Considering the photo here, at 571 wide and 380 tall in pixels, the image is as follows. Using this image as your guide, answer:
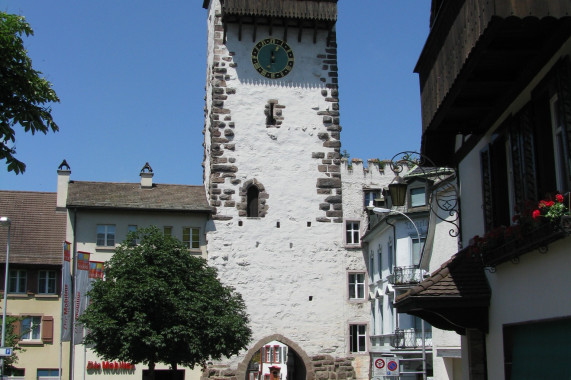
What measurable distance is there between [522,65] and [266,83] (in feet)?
76.3

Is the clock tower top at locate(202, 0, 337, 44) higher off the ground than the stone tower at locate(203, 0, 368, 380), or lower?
higher

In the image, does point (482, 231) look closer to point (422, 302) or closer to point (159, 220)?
point (422, 302)

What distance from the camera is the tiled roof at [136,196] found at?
32656 millimetres

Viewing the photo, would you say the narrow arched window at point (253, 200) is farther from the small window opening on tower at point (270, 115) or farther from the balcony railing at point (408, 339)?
the balcony railing at point (408, 339)

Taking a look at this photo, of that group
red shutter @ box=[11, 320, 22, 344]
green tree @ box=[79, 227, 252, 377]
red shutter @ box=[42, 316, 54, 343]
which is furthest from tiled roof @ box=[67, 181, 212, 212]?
red shutter @ box=[11, 320, 22, 344]

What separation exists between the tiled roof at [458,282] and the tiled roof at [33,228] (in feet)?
80.7

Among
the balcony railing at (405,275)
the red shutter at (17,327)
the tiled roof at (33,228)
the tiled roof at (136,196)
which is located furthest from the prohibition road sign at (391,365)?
the tiled roof at (33,228)

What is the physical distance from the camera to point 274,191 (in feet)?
104

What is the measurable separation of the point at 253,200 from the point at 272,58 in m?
5.74

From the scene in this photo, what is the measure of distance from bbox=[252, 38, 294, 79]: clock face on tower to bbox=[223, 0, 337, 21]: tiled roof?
1171mm

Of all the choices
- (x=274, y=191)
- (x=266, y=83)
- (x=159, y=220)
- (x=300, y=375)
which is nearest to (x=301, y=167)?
(x=274, y=191)

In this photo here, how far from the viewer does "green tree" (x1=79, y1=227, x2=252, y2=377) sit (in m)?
25.5

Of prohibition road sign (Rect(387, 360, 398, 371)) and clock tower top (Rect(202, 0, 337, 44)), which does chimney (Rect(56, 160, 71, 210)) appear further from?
prohibition road sign (Rect(387, 360, 398, 371))

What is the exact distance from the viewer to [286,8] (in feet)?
105
